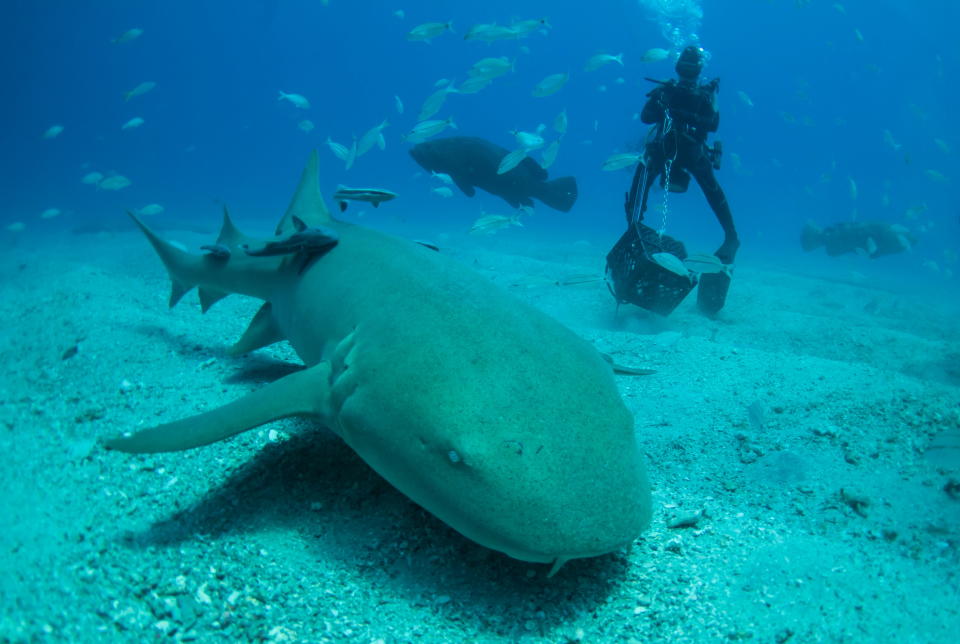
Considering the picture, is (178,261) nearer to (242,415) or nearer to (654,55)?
(242,415)

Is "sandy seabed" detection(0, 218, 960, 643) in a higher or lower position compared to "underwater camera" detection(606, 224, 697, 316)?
higher

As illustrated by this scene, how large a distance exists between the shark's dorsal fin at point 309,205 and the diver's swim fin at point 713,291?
260 inches

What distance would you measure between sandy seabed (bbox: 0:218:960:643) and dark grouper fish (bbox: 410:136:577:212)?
851 cm

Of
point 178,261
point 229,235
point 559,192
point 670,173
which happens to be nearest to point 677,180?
point 670,173

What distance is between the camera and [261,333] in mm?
4488

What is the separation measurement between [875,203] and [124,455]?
128 metres

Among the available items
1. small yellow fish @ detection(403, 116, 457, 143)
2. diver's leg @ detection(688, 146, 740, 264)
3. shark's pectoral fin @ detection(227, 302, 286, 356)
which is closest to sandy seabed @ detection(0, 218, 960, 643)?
shark's pectoral fin @ detection(227, 302, 286, 356)

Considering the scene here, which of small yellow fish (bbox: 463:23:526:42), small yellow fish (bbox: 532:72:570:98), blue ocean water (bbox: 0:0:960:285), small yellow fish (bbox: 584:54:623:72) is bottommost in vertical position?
blue ocean water (bbox: 0:0:960:285)

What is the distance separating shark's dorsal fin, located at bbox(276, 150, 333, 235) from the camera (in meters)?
4.77

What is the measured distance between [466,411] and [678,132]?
7.79 m

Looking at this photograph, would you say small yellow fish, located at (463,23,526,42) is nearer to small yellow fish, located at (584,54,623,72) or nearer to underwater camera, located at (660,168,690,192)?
small yellow fish, located at (584,54,623,72)

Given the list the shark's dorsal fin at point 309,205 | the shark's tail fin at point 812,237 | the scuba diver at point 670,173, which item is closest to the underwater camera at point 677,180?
the scuba diver at point 670,173

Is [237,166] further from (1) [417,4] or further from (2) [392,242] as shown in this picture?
(2) [392,242]

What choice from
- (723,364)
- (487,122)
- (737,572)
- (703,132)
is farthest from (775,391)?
(487,122)
